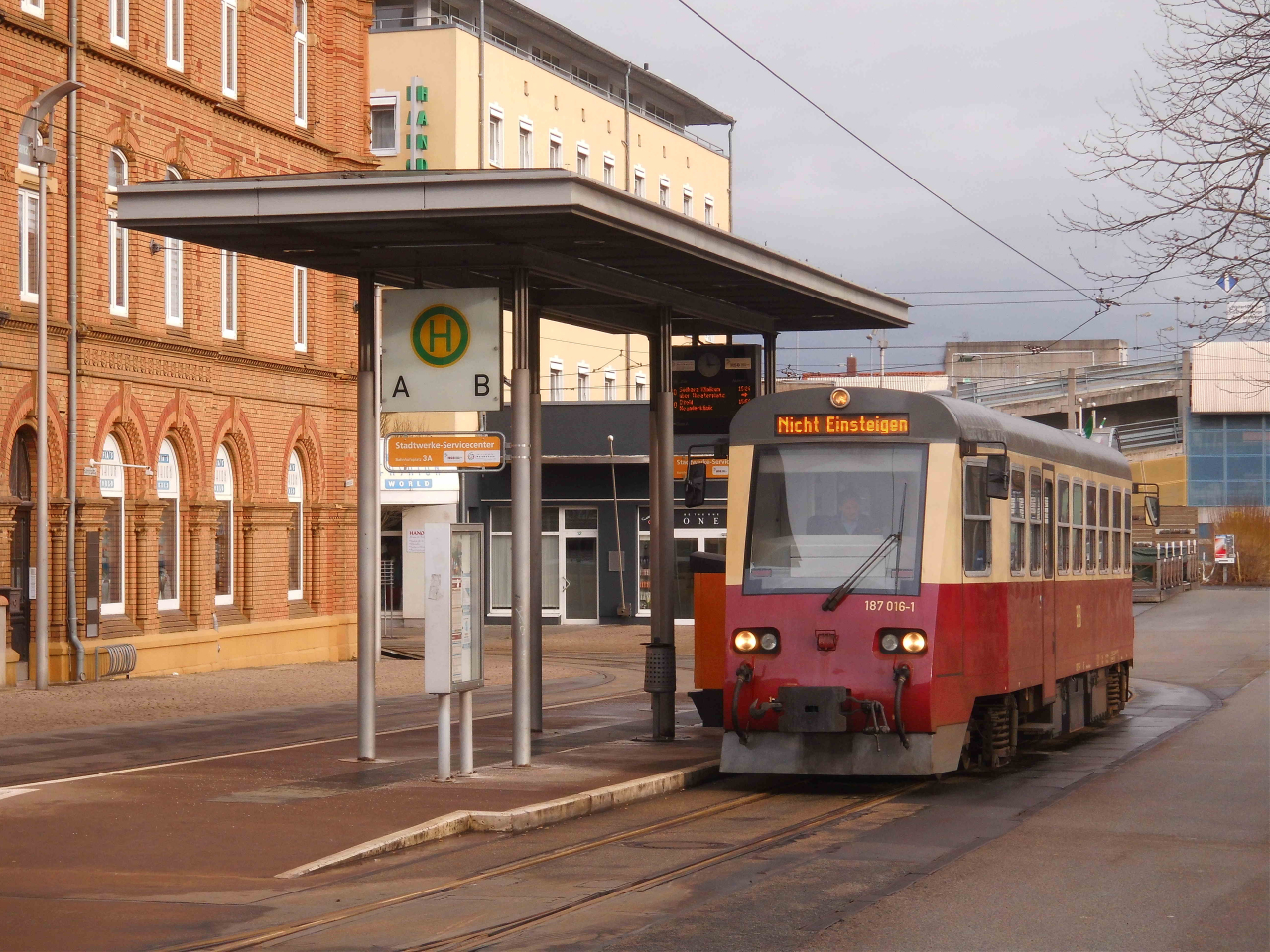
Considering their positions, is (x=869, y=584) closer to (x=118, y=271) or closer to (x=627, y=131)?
(x=118, y=271)

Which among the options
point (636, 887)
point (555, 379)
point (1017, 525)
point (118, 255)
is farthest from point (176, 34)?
point (555, 379)

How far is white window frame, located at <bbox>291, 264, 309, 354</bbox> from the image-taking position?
32219mm

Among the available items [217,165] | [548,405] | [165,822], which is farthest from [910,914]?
[548,405]

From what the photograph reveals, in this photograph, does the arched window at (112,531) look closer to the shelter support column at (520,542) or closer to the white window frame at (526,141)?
the shelter support column at (520,542)

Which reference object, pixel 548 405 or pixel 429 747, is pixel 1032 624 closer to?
pixel 429 747

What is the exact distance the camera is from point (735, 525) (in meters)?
13.9

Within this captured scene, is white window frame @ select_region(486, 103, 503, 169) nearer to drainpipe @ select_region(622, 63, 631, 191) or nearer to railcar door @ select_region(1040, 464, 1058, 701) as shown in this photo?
drainpipe @ select_region(622, 63, 631, 191)

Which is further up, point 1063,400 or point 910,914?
point 1063,400

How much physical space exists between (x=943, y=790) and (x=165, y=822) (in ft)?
19.7

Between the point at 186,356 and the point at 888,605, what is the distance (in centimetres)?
1794

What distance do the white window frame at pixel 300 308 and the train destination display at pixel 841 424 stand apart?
19758 millimetres

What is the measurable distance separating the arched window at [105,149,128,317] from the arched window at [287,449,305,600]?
5976mm

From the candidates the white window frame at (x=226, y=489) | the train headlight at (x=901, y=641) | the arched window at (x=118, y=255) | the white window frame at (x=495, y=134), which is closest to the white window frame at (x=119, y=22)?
the arched window at (x=118, y=255)

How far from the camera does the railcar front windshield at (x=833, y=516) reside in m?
13.3
